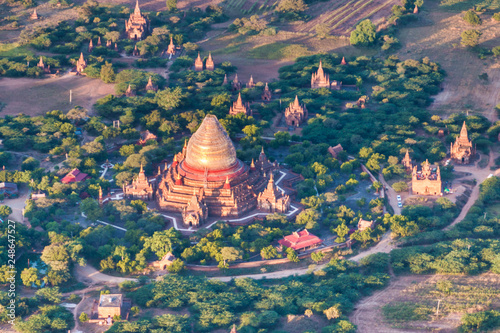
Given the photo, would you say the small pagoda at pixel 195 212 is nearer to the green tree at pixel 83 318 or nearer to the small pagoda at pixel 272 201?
the small pagoda at pixel 272 201

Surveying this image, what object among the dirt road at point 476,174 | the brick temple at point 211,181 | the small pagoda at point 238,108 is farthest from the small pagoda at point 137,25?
the dirt road at point 476,174

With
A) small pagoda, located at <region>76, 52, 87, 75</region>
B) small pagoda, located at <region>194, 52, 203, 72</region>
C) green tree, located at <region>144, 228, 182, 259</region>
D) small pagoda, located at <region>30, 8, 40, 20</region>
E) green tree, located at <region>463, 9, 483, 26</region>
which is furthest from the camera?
small pagoda, located at <region>30, 8, 40, 20</region>

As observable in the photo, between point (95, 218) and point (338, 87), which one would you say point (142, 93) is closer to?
point (338, 87)

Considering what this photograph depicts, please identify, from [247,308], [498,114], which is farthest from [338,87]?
[247,308]

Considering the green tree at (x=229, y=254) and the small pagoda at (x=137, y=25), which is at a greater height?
the small pagoda at (x=137, y=25)

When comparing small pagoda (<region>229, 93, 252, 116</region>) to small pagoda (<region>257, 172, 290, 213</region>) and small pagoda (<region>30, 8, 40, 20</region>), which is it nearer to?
small pagoda (<region>257, 172, 290, 213</region>)

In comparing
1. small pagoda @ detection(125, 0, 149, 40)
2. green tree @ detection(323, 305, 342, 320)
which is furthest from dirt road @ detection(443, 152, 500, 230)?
small pagoda @ detection(125, 0, 149, 40)

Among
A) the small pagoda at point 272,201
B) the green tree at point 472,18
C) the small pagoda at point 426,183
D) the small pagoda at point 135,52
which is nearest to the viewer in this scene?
the small pagoda at point 272,201

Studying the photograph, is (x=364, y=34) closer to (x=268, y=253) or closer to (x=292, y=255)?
(x=292, y=255)
